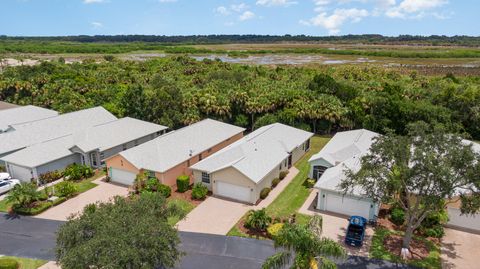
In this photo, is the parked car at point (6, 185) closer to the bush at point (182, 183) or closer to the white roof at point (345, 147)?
the bush at point (182, 183)

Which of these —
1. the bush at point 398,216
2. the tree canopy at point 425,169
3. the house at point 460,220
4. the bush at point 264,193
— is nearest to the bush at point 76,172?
the bush at point 264,193

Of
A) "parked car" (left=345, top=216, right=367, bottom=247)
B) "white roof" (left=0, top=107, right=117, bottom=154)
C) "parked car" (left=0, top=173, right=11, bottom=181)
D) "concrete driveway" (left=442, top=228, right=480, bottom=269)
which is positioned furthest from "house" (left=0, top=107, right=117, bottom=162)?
"concrete driveway" (left=442, top=228, right=480, bottom=269)

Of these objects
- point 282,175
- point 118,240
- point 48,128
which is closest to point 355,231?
point 282,175

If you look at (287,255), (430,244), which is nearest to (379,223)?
(430,244)

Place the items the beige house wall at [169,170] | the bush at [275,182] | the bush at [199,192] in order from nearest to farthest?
the bush at [199,192]
the beige house wall at [169,170]
the bush at [275,182]

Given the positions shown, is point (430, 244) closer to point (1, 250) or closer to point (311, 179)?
point (311, 179)

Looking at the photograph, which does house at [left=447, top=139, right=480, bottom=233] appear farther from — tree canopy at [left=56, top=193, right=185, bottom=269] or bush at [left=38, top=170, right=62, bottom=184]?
bush at [left=38, top=170, right=62, bottom=184]
